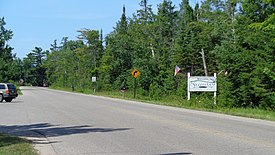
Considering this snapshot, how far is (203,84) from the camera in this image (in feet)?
106

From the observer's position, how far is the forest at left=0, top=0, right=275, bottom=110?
3184 centimetres

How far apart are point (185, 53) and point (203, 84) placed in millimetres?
28625

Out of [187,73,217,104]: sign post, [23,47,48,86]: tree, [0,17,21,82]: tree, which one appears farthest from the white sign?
[23,47,48,86]: tree

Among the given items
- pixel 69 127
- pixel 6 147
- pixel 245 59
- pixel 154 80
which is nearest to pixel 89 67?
pixel 154 80

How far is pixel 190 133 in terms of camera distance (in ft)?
45.0

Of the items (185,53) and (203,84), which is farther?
(185,53)

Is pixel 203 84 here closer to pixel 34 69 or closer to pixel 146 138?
pixel 146 138

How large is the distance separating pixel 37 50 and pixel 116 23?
271 feet

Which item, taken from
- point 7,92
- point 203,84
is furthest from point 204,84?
point 7,92

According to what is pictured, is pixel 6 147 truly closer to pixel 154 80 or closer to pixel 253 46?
pixel 253 46

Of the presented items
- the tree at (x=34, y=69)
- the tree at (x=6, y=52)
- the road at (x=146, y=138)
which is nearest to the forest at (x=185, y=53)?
the tree at (x=6, y=52)

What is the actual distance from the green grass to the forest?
62.2ft

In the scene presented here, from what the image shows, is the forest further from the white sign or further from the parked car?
the parked car

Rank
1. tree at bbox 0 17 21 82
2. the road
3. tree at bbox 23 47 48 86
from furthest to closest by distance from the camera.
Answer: tree at bbox 23 47 48 86, tree at bbox 0 17 21 82, the road
